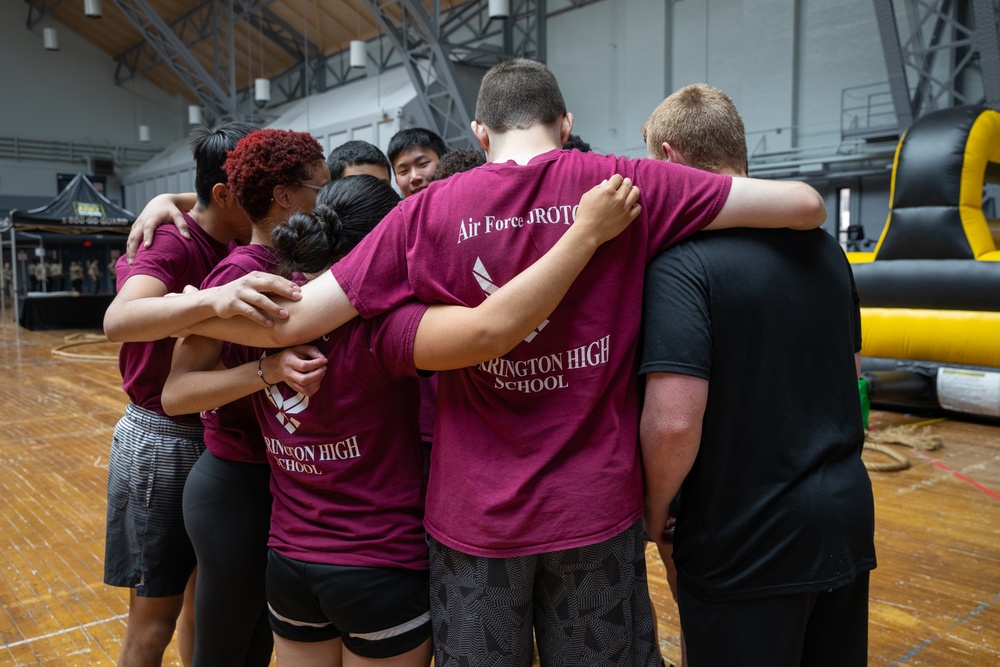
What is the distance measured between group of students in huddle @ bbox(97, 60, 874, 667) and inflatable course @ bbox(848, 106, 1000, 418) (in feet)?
16.8

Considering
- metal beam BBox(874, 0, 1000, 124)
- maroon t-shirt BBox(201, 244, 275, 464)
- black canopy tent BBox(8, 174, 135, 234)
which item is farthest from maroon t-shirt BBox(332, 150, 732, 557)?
black canopy tent BBox(8, 174, 135, 234)

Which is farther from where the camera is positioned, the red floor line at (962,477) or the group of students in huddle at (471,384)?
the red floor line at (962,477)

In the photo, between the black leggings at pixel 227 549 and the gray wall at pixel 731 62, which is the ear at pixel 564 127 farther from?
the gray wall at pixel 731 62

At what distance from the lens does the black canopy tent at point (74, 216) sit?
12.7 meters

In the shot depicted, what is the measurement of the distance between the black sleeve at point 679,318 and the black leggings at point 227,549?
852 millimetres

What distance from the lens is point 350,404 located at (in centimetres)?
128

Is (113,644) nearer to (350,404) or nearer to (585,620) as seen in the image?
(350,404)

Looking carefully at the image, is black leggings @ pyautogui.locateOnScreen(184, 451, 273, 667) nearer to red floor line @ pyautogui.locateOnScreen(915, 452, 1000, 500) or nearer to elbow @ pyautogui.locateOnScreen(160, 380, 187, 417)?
elbow @ pyautogui.locateOnScreen(160, 380, 187, 417)

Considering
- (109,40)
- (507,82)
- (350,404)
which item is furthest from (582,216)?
(109,40)

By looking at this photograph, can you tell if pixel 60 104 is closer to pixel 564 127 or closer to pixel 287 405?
pixel 287 405

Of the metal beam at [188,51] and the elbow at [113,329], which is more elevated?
the metal beam at [188,51]

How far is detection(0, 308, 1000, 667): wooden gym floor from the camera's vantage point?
254cm

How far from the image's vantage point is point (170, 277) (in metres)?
1.73

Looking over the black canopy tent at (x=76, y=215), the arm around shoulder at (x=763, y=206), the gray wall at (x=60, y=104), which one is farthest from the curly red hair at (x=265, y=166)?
the gray wall at (x=60, y=104)
